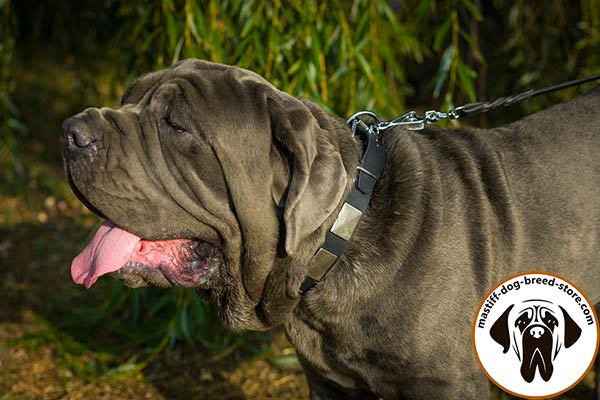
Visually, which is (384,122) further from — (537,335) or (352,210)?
(537,335)

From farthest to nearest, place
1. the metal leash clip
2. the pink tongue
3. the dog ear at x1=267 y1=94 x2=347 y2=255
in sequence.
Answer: the metal leash clip, the pink tongue, the dog ear at x1=267 y1=94 x2=347 y2=255

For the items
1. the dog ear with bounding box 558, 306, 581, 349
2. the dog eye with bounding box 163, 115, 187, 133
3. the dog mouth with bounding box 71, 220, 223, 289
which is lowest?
the dog ear with bounding box 558, 306, 581, 349

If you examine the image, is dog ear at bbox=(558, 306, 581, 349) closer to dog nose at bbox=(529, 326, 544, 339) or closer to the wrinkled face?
dog nose at bbox=(529, 326, 544, 339)

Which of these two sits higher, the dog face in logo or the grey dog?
the grey dog

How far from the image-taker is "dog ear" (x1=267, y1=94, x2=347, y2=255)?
225 centimetres

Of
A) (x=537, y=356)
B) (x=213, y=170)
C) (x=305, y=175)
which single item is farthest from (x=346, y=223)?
(x=537, y=356)

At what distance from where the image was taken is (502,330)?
2598mm

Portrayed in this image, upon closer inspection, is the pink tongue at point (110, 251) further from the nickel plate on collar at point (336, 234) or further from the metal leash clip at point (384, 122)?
the metal leash clip at point (384, 122)

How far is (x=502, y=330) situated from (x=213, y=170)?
3.55 ft

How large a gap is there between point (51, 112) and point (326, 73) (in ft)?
13.7

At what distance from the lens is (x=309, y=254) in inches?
93.5

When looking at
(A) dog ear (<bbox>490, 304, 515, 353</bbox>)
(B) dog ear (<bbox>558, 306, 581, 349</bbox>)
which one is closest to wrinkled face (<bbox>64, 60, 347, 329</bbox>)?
(A) dog ear (<bbox>490, 304, 515, 353</bbox>)

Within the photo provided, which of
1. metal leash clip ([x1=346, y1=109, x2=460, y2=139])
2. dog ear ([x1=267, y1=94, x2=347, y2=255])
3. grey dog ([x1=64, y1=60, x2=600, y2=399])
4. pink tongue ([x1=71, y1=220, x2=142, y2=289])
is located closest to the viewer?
dog ear ([x1=267, y1=94, x2=347, y2=255])

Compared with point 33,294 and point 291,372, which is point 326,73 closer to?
point 291,372
